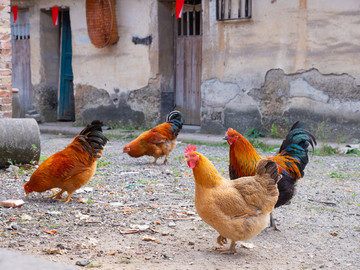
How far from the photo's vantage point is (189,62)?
1112 cm

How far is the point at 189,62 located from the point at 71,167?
6924 mm

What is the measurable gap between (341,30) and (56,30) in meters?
8.39

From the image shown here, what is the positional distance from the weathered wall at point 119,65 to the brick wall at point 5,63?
4.35 m

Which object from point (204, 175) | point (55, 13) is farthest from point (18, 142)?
point (55, 13)

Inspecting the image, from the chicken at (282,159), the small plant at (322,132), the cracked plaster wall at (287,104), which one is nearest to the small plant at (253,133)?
the cracked plaster wall at (287,104)

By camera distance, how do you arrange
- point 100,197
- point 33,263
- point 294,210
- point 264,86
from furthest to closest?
point 264,86 < point 100,197 < point 294,210 < point 33,263

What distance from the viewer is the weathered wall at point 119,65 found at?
1104 centimetres

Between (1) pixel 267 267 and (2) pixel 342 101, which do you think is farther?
(2) pixel 342 101

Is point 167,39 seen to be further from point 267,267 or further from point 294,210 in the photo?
point 267,267

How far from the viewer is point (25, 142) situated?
20.4 ft

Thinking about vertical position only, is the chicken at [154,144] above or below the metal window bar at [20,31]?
below

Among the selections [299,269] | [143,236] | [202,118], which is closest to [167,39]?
[202,118]

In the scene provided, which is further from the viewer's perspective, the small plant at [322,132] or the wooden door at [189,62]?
the wooden door at [189,62]

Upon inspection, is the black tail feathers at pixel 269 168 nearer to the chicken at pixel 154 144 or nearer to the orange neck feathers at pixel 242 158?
the orange neck feathers at pixel 242 158
